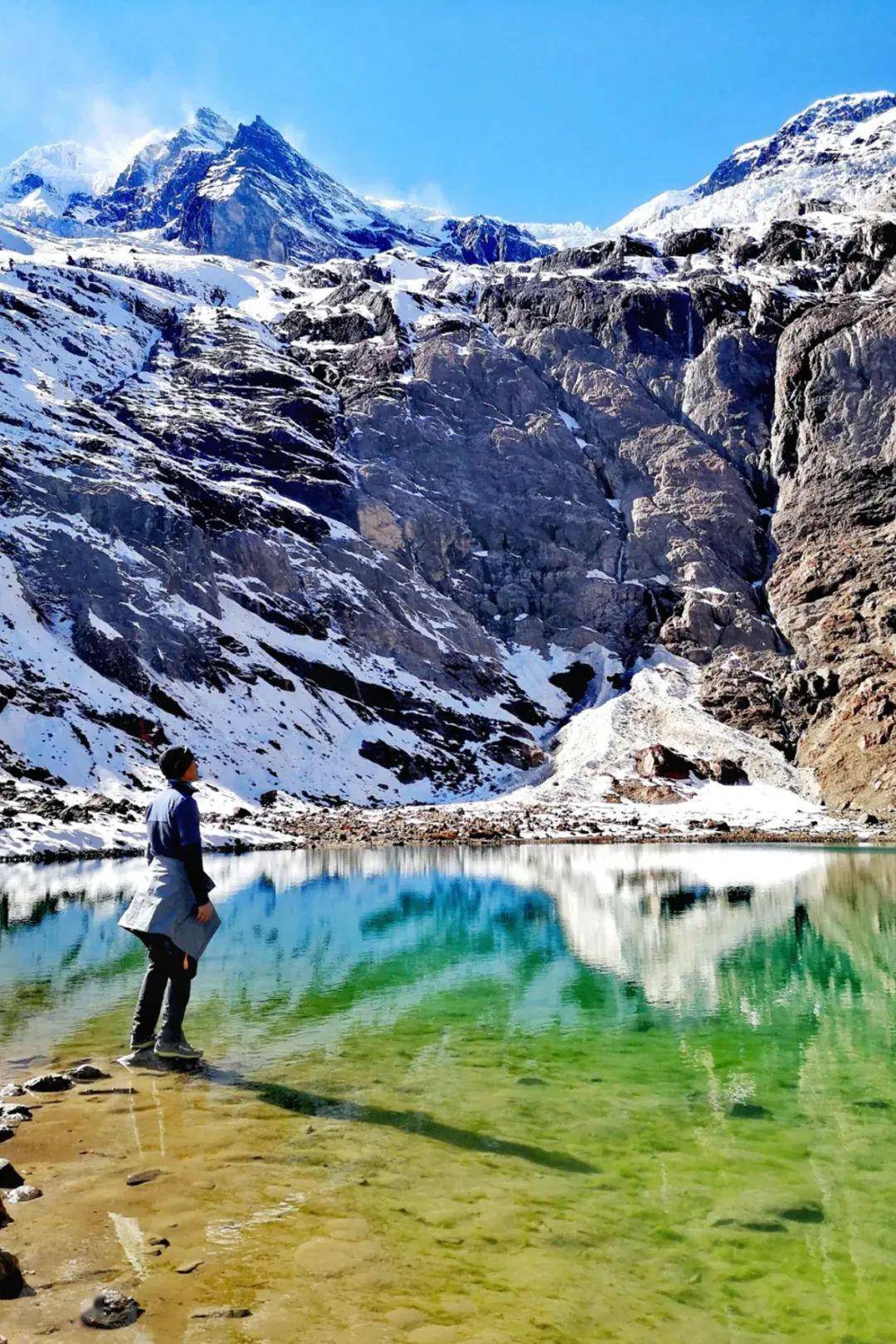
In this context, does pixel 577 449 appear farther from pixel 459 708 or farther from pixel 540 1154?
pixel 540 1154

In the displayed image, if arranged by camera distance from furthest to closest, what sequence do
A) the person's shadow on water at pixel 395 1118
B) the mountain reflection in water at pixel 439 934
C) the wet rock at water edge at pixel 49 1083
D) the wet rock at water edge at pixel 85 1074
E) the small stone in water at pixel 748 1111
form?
the mountain reflection in water at pixel 439 934 → the wet rock at water edge at pixel 85 1074 → the wet rock at water edge at pixel 49 1083 → the small stone in water at pixel 748 1111 → the person's shadow on water at pixel 395 1118

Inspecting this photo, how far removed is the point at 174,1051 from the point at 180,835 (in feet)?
7.33

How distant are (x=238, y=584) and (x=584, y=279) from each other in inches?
3558

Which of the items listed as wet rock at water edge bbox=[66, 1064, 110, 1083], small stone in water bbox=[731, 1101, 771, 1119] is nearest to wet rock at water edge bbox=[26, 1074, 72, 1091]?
wet rock at water edge bbox=[66, 1064, 110, 1083]

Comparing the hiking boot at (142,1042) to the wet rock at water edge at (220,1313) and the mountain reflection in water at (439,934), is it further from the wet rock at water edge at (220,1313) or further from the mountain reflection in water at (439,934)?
the wet rock at water edge at (220,1313)

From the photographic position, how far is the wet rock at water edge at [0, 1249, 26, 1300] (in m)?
4.57

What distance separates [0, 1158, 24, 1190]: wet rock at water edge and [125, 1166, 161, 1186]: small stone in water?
71cm

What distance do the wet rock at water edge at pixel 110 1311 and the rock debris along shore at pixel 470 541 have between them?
147 feet

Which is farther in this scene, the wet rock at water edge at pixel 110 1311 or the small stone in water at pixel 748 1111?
the small stone in water at pixel 748 1111

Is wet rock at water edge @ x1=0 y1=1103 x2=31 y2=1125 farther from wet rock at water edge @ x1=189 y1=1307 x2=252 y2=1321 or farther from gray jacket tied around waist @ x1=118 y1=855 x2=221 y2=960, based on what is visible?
wet rock at water edge @ x1=189 y1=1307 x2=252 y2=1321

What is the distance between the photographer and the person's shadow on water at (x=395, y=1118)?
685 centimetres

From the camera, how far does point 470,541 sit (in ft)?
396

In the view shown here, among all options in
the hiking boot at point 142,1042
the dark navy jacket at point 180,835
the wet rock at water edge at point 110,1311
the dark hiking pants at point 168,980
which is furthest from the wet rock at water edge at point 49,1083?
the wet rock at water edge at point 110,1311

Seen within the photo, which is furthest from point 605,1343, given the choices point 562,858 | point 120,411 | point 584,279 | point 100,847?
point 584,279
